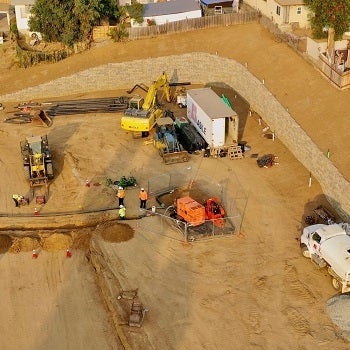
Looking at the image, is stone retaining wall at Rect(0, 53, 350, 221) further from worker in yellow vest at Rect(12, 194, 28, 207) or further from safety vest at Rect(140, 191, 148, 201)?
worker in yellow vest at Rect(12, 194, 28, 207)

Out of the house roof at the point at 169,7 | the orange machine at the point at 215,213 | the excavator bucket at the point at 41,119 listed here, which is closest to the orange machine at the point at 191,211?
the orange machine at the point at 215,213

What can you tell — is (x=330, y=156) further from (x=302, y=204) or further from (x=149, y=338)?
(x=149, y=338)

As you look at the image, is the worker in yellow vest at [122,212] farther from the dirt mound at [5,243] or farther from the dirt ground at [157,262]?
the dirt mound at [5,243]

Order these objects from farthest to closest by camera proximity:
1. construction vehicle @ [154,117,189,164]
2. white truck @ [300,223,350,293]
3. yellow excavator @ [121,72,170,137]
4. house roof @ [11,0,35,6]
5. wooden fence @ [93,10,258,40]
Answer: house roof @ [11,0,35,6]
wooden fence @ [93,10,258,40]
yellow excavator @ [121,72,170,137]
construction vehicle @ [154,117,189,164]
white truck @ [300,223,350,293]

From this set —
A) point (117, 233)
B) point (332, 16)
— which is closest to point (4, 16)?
point (332, 16)

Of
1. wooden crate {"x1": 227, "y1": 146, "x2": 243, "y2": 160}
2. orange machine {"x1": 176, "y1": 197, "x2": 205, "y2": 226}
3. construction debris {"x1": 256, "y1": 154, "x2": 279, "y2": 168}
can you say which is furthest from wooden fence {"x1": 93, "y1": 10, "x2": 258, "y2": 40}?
orange machine {"x1": 176, "y1": 197, "x2": 205, "y2": 226}

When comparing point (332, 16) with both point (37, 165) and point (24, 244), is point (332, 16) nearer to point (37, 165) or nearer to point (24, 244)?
point (37, 165)

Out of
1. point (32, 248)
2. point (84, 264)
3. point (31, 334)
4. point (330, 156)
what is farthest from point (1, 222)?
point (330, 156)
